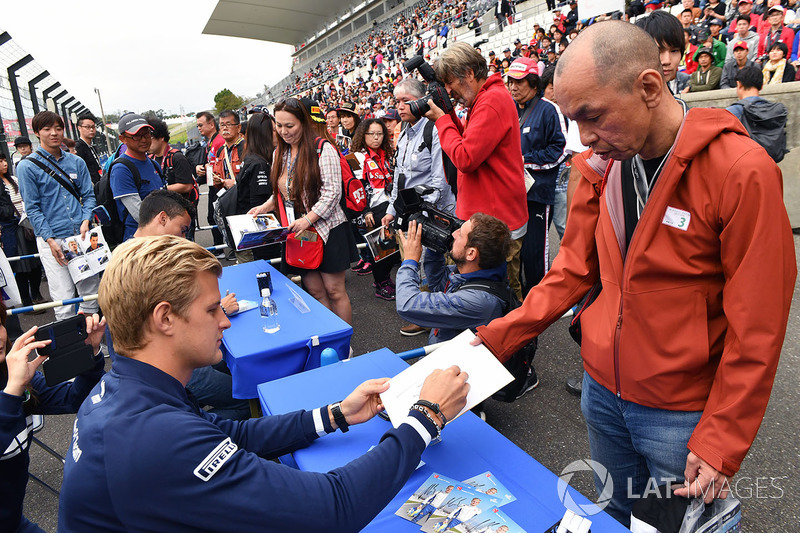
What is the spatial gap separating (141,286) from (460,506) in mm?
980

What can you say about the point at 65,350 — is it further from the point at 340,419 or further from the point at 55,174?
the point at 55,174

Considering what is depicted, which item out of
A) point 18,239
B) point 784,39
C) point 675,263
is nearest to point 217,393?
point 675,263

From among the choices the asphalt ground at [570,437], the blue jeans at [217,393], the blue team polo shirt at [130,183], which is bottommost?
the asphalt ground at [570,437]

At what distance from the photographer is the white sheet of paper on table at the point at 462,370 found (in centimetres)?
143

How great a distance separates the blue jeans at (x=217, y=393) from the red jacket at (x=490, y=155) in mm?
1876

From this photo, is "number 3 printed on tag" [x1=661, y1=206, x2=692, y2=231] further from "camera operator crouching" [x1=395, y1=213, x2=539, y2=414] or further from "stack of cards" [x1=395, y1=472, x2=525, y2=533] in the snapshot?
"camera operator crouching" [x1=395, y1=213, x2=539, y2=414]

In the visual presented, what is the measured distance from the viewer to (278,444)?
1.55 metres

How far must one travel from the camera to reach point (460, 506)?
49.7 inches

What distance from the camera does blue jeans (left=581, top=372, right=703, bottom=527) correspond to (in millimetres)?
1320

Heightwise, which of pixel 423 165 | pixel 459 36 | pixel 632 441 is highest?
pixel 459 36

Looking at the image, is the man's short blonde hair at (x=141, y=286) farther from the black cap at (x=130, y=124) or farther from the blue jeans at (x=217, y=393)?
the black cap at (x=130, y=124)

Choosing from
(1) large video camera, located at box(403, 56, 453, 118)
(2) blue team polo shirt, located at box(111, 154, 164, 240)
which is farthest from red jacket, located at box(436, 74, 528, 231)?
(2) blue team polo shirt, located at box(111, 154, 164, 240)

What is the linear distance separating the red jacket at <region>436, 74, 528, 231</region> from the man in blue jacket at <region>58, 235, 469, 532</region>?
1.98 meters

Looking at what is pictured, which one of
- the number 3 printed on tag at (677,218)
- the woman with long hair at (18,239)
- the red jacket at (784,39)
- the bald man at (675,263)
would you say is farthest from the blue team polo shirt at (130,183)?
the red jacket at (784,39)
